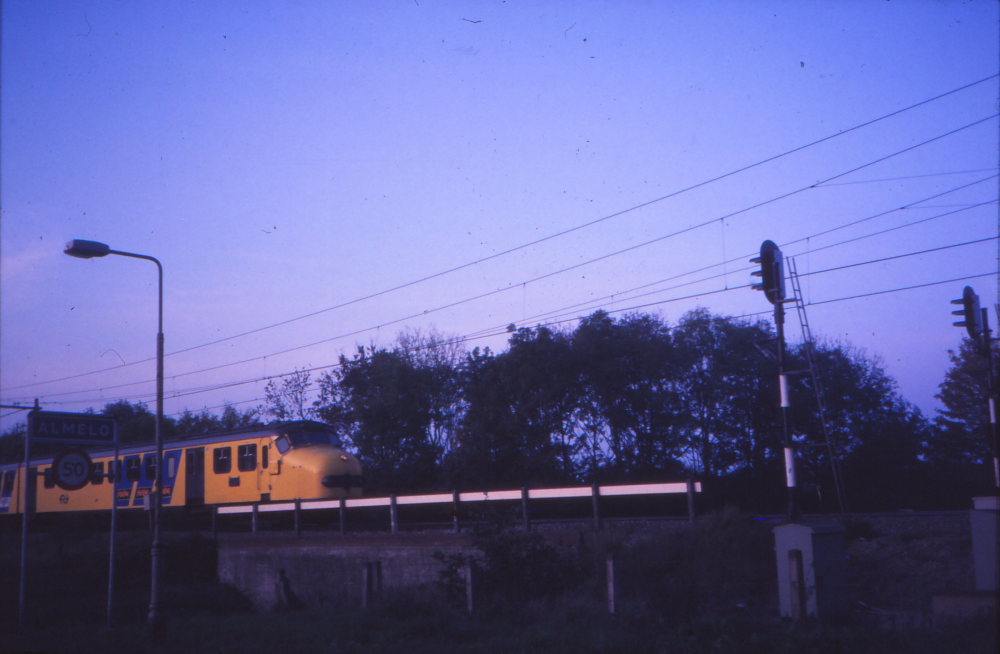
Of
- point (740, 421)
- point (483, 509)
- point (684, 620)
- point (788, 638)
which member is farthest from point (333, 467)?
point (740, 421)

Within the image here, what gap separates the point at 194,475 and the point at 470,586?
633 inches

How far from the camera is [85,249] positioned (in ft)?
39.3

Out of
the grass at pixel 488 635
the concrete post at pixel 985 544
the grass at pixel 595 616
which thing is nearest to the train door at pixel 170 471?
the grass at pixel 595 616

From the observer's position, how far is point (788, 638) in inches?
287

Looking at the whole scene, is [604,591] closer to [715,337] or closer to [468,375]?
[468,375]

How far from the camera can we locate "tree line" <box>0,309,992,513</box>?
1205 inches

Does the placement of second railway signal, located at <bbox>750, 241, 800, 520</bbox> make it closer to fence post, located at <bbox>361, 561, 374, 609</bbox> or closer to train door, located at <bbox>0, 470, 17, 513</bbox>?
fence post, located at <bbox>361, 561, 374, 609</bbox>

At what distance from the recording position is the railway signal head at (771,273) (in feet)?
45.7

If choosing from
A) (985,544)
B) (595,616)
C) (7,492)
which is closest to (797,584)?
(595,616)

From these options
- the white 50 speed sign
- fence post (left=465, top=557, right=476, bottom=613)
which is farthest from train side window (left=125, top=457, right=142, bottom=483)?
fence post (left=465, top=557, right=476, bottom=613)

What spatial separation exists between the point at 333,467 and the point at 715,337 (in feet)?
70.5

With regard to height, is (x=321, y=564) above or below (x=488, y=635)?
below

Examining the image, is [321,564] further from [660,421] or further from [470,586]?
[660,421]

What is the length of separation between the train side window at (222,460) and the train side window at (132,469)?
4012 millimetres
